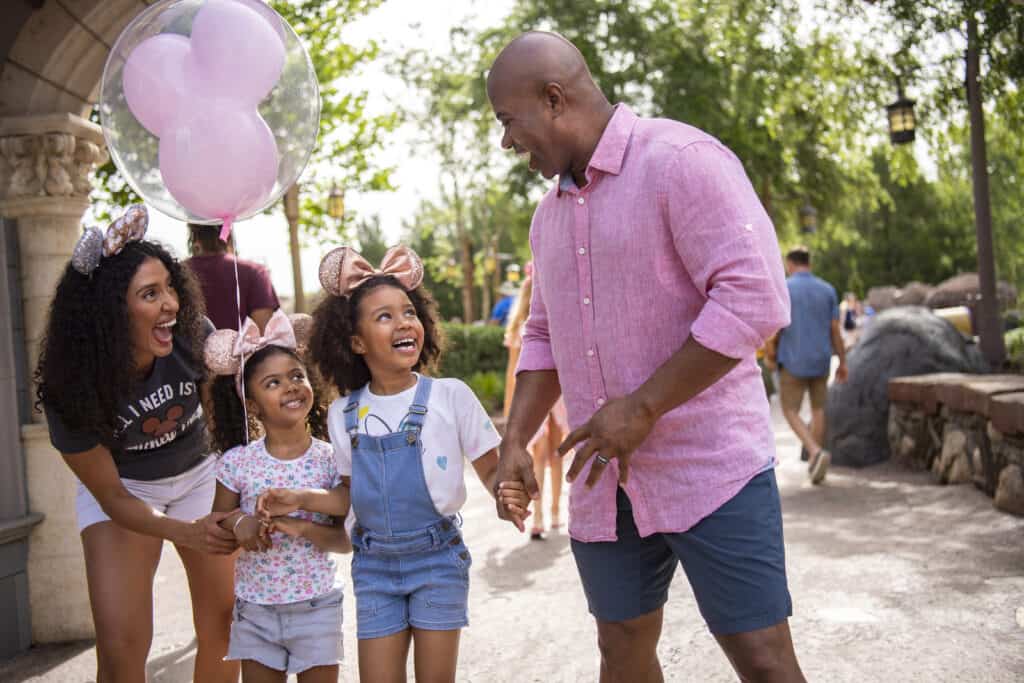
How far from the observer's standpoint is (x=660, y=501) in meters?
2.51

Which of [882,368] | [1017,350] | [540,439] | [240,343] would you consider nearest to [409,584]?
[240,343]

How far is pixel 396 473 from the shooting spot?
128 inches

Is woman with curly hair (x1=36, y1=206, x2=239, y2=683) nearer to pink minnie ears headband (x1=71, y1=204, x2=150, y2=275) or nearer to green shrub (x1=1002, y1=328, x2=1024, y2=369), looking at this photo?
pink minnie ears headband (x1=71, y1=204, x2=150, y2=275)

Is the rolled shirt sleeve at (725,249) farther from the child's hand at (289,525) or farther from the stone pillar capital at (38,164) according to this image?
the stone pillar capital at (38,164)

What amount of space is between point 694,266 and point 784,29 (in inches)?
522

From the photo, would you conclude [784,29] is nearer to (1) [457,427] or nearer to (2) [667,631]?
(2) [667,631]

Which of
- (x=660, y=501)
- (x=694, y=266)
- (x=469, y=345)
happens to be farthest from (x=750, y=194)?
(x=469, y=345)

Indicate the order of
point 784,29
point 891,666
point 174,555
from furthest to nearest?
point 784,29 → point 174,555 → point 891,666

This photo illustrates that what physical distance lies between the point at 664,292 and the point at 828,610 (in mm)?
3163

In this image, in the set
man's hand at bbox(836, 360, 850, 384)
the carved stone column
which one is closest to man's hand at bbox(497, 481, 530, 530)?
the carved stone column

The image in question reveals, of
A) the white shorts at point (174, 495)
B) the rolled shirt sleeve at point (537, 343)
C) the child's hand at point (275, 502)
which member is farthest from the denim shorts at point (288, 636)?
the rolled shirt sleeve at point (537, 343)

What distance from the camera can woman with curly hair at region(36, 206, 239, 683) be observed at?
11.2 ft

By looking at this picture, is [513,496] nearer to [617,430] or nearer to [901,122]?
[617,430]

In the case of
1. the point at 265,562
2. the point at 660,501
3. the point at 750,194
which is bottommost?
the point at 265,562
